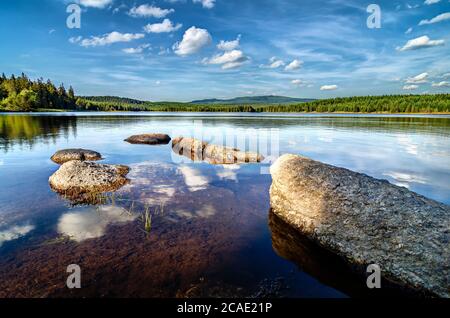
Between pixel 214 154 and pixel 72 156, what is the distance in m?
9.84

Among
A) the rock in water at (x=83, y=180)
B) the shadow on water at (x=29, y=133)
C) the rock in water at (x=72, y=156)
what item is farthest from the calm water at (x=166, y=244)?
the shadow on water at (x=29, y=133)

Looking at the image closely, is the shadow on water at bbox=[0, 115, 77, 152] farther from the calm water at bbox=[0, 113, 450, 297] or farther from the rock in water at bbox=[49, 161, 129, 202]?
the calm water at bbox=[0, 113, 450, 297]

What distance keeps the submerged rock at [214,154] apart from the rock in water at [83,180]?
708 centimetres

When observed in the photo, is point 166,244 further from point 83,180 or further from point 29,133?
point 29,133

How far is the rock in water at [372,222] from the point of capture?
559 centimetres

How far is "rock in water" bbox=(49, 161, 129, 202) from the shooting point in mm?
11242

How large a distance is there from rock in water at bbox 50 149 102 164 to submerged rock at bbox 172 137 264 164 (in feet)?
21.3

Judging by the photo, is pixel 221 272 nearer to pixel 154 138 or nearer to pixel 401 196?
pixel 401 196

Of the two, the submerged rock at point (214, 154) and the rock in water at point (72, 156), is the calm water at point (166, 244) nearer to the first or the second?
the rock in water at point (72, 156)

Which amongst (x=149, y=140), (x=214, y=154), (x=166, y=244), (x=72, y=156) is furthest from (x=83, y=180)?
(x=149, y=140)

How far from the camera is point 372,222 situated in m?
6.60

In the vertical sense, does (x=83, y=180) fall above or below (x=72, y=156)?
below

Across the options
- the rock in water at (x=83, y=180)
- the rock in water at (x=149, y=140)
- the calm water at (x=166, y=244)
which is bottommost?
the calm water at (x=166, y=244)
